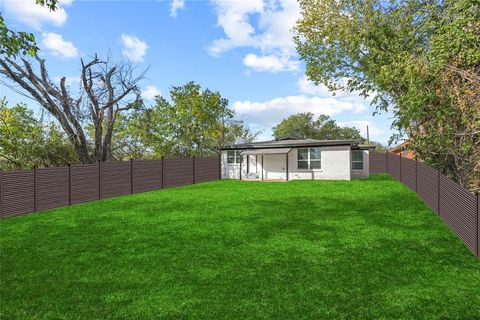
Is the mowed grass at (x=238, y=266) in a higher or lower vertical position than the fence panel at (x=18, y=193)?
lower

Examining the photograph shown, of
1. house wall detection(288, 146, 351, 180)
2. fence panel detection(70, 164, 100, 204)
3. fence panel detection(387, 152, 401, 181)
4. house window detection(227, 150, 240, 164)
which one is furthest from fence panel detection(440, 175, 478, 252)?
house window detection(227, 150, 240, 164)

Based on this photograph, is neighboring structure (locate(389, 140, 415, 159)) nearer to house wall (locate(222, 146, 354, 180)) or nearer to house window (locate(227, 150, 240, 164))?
house wall (locate(222, 146, 354, 180))

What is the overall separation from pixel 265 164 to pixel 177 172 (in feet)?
24.7

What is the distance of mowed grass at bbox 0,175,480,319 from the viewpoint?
15.7ft

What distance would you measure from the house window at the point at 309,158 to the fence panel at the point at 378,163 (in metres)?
12.1

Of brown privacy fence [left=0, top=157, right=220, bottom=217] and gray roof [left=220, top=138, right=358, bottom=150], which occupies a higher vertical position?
gray roof [left=220, top=138, right=358, bottom=150]

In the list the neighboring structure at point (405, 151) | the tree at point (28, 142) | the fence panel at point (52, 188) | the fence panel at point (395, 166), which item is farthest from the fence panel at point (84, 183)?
the fence panel at point (395, 166)

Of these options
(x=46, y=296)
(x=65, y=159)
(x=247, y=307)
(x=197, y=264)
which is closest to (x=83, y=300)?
(x=46, y=296)

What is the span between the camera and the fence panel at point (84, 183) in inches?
578

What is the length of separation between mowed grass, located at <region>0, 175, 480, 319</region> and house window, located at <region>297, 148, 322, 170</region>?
12.5 metres

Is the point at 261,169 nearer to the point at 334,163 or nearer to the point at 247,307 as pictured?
the point at 334,163

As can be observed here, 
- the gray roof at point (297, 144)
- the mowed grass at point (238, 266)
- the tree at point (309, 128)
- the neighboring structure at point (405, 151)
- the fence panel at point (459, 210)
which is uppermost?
the tree at point (309, 128)

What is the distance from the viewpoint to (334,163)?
23453mm

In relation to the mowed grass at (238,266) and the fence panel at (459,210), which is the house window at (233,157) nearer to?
the mowed grass at (238,266)
